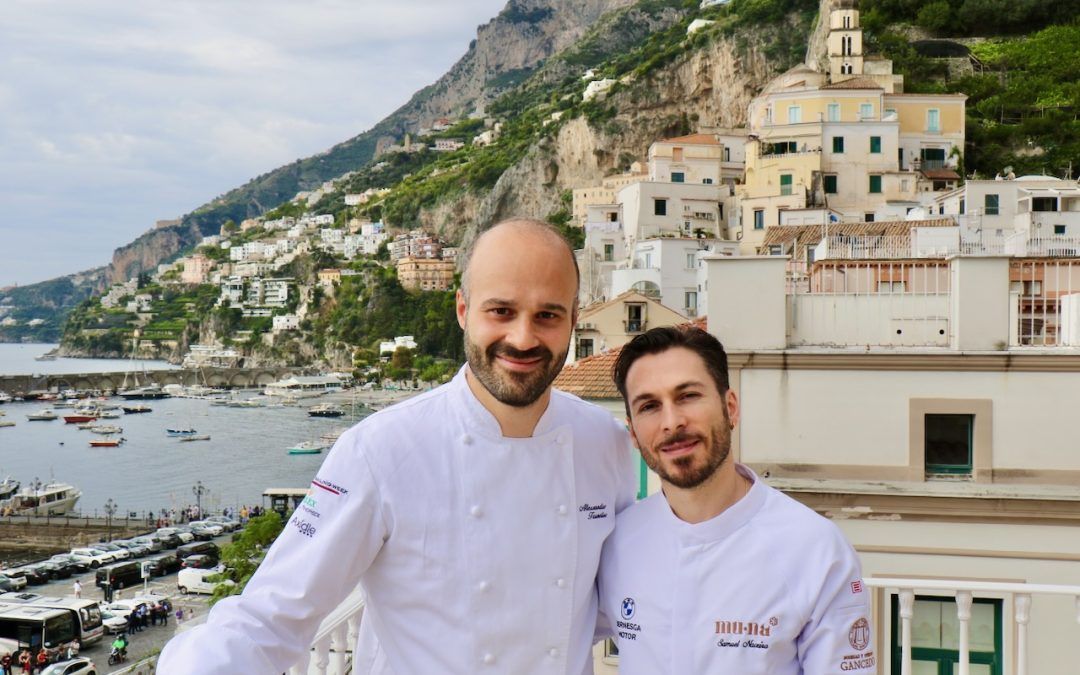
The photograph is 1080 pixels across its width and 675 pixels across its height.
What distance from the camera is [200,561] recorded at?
32656 mm

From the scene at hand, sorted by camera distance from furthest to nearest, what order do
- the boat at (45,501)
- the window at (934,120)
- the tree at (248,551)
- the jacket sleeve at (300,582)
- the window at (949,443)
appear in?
the window at (934,120) → the boat at (45,501) → the tree at (248,551) → the window at (949,443) → the jacket sleeve at (300,582)

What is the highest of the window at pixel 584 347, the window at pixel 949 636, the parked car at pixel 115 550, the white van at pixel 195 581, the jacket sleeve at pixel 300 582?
the jacket sleeve at pixel 300 582

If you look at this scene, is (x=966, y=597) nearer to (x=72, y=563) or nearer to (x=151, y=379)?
(x=72, y=563)

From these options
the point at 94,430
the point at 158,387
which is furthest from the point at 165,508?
the point at 158,387

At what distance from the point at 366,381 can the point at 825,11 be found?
205 ft

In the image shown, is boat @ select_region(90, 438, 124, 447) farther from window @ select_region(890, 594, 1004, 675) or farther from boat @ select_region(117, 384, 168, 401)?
window @ select_region(890, 594, 1004, 675)

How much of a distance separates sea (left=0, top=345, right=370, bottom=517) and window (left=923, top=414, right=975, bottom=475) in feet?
143

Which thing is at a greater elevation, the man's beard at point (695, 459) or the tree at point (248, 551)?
the man's beard at point (695, 459)

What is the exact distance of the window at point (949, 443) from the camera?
705cm

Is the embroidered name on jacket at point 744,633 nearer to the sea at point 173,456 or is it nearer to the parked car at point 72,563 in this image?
the parked car at point 72,563

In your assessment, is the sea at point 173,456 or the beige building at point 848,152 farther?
the sea at point 173,456

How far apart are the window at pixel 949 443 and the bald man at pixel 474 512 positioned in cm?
580

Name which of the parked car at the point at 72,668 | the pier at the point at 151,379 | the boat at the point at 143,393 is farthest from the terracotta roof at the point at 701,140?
the pier at the point at 151,379

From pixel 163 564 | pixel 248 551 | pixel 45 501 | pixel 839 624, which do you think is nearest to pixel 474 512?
pixel 839 624
